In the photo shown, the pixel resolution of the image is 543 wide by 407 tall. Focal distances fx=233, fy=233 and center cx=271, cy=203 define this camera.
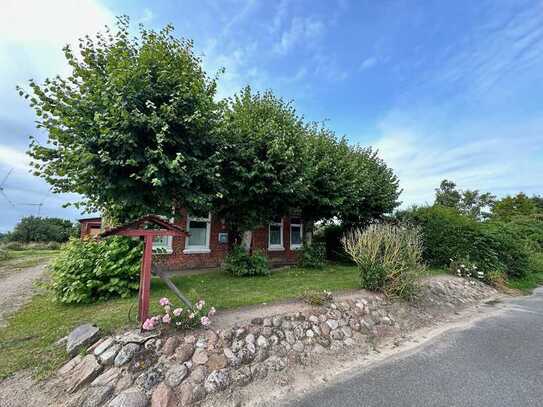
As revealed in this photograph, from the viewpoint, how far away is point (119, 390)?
2.89 meters

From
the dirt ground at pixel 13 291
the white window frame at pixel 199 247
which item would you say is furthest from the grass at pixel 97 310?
the white window frame at pixel 199 247

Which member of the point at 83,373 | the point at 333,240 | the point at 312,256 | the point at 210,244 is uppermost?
the point at 333,240

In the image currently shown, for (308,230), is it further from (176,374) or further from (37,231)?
(37,231)

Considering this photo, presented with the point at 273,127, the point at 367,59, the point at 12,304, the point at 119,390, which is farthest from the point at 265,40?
the point at 12,304

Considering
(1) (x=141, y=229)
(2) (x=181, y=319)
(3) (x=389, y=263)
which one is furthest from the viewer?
(3) (x=389, y=263)

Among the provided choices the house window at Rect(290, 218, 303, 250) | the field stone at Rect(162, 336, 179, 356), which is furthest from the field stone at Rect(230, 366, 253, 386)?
the house window at Rect(290, 218, 303, 250)

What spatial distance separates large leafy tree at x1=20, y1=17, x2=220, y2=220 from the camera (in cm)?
475

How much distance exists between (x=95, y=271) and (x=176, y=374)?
359 centimetres

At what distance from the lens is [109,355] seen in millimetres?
3248

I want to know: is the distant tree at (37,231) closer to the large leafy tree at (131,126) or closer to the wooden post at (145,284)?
the large leafy tree at (131,126)

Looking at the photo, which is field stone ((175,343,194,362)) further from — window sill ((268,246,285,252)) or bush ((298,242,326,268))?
window sill ((268,246,285,252))

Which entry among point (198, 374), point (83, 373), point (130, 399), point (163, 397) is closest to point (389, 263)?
point (198, 374)

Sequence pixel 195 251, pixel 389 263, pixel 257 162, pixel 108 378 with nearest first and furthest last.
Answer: pixel 108 378 < pixel 389 263 < pixel 257 162 < pixel 195 251

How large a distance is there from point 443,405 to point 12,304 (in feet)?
28.8
